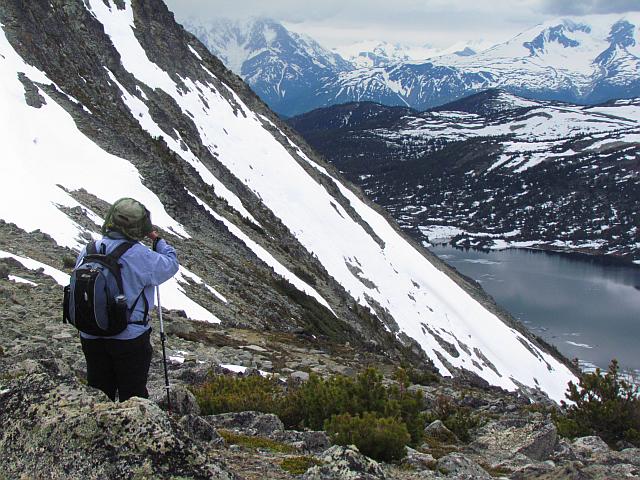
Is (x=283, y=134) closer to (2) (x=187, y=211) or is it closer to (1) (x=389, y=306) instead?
(1) (x=389, y=306)

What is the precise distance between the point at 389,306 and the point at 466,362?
687 cm

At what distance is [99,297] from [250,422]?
12.2ft

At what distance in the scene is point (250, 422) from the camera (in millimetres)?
8500

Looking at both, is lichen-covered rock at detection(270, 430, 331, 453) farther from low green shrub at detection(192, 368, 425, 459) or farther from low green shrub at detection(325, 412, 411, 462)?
low green shrub at detection(192, 368, 425, 459)

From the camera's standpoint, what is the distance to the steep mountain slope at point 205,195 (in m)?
23.0

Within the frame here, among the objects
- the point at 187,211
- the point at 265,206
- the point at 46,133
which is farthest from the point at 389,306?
the point at 46,133

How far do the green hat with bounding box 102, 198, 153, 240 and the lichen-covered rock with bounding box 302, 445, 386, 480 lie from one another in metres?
2.64

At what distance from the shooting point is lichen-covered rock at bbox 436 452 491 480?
286 inches

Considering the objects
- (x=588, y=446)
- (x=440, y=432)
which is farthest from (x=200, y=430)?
(x=588, y=446)

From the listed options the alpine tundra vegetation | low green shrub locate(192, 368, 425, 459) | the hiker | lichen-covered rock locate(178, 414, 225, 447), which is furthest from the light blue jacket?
low green shrub locate(192, 368, 425, 459)

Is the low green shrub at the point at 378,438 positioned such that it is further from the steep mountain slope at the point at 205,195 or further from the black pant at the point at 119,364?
the steep mountain slope at the point at 205,195

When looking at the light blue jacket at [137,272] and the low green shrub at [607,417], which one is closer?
the light blue jacket at [137,272]

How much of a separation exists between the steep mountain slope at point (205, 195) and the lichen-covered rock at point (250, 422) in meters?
9.95

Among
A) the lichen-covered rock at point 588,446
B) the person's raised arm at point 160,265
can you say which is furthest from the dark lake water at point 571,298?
the person's raised arm at point 160,265
